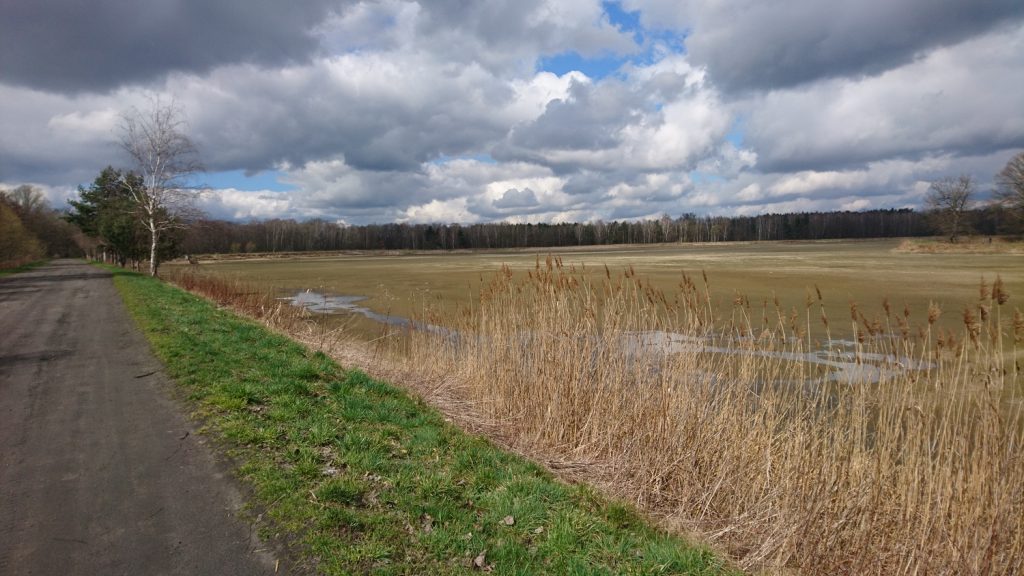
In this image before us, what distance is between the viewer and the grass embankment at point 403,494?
3652 mm

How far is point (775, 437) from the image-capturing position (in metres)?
5.93

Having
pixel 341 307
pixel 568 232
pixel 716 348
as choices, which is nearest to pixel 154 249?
pixel 341 307

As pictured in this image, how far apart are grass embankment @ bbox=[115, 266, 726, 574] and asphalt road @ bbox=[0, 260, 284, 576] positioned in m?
0.32

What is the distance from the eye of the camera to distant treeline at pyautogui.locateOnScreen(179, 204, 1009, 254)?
139m

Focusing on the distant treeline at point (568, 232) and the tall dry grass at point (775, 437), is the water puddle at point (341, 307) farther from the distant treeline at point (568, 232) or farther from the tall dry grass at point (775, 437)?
the distant treeline at point (568, 232)

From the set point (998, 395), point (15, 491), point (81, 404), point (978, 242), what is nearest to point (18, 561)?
point (15, 491)

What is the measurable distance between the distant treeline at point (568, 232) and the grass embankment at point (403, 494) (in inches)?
5169

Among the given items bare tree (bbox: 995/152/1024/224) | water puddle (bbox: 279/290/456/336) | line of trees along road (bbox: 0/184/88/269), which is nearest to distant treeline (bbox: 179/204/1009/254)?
line of trees along road (bbox: 0/184/88/269)

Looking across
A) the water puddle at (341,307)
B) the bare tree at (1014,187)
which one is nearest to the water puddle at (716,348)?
the water puddle at (341,307)

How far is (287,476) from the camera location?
4.56 m

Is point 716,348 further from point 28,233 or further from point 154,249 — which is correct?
point 28,233

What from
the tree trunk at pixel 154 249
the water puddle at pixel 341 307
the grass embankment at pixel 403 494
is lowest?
the water puddle at pixel 341 307

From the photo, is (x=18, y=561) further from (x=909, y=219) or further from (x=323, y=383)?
(x=909, y=219)

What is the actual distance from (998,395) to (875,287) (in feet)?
77.0
